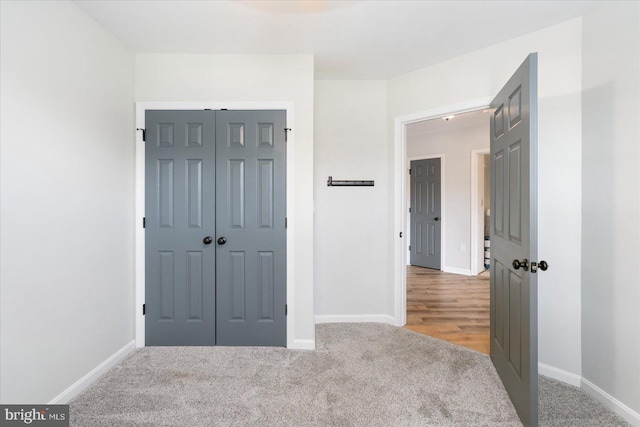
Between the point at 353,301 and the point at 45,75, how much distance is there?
2962 mm

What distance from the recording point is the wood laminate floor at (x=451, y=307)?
9.26 ft

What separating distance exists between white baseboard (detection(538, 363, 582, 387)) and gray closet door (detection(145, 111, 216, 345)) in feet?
8.47

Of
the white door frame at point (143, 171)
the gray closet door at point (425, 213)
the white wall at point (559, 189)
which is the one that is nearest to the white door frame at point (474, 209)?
the gray closet door at point (425, 213)

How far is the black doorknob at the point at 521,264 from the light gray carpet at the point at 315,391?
869mm

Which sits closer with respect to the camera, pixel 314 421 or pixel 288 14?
pixel 314 421

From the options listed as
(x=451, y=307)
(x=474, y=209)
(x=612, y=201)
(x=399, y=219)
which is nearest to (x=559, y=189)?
(x=612, y=201)

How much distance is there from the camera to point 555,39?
2141 mm

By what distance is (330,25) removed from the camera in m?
2.17

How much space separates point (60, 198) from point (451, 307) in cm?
379

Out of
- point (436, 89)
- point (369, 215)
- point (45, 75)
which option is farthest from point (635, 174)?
point (45, 75)

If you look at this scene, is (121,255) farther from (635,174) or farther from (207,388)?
(635,174)

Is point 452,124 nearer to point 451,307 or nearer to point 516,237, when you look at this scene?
point 451,307

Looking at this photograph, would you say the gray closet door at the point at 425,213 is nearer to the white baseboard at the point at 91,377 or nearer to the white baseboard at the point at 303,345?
the white baseboard at the point at 303,345

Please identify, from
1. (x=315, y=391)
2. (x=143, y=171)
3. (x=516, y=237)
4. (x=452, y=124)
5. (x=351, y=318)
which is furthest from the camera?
(x=452, y=124)
